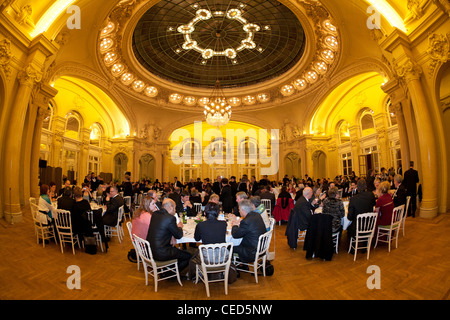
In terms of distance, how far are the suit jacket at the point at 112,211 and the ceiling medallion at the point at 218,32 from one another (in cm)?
1042

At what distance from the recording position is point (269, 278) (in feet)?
12.6

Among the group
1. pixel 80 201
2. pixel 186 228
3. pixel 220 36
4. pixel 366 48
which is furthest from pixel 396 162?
pixel 80 201

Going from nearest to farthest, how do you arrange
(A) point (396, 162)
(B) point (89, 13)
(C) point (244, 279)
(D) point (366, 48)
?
(C) point (244, 279) → (B) point (89, 13) → (D) point (366, 48) → (A) point (396, 162)

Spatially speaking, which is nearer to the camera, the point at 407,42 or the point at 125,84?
the point at 407,42

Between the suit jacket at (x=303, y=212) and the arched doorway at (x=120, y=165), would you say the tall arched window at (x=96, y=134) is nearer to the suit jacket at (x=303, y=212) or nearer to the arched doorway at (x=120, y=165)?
the arched doorway at (x=120, y=165)

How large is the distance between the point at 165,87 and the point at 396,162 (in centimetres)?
1494

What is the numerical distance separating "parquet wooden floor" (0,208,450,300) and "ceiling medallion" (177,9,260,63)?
11607 millimetres

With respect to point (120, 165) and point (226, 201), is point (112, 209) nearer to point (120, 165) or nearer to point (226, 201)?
point (226, 201)

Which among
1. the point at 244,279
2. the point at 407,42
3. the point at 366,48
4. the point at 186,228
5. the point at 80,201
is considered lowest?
the point at 244,279

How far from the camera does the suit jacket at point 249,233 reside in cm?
360

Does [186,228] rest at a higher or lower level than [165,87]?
lower

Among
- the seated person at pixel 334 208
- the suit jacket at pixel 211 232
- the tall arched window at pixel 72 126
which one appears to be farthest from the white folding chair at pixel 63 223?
the tall arched window at pixel 72 126

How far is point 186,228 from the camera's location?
4.25m
